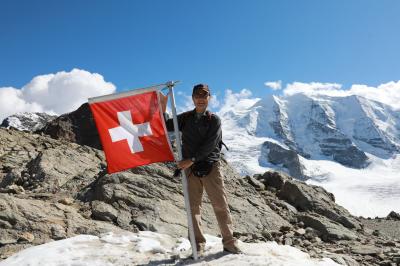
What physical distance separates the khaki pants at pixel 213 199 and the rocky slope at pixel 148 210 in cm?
254

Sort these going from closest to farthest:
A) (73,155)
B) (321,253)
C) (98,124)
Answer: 1. (98,124)
2. (321,253)
3. (73,155)

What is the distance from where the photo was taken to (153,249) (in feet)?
34.6

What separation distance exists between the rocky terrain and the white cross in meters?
2.95

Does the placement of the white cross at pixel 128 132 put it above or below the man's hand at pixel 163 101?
below

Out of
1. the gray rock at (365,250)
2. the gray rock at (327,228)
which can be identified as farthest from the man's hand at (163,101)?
the gray rock at (327,228)

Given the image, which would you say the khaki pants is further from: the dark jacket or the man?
the dark jacket

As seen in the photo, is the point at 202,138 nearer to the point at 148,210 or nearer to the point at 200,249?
the point at 200,249

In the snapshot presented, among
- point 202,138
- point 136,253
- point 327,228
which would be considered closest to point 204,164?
point 202,138

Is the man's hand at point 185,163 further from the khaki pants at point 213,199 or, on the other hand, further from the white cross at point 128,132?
the white cross at point 128,132

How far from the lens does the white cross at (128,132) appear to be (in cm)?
980

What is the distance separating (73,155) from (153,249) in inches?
456

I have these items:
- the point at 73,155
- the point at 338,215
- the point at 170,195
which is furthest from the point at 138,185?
the point at 338,215

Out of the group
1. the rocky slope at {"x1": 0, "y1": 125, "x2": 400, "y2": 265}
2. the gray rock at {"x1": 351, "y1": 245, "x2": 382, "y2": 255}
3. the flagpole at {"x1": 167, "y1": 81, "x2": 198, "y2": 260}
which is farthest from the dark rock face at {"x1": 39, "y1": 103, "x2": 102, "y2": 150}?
the flagpole at {"x1": 167, "y1": 81, "x2": 198, "y2": 260}

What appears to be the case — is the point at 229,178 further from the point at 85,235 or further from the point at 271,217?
the point at 85,235
